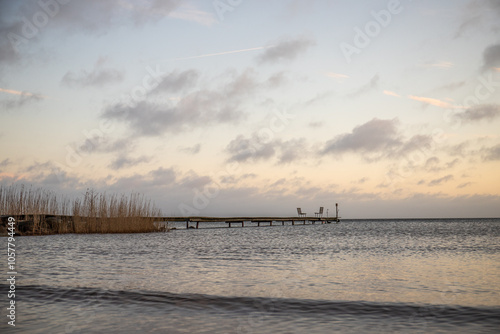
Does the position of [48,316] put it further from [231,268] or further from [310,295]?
[231,268]

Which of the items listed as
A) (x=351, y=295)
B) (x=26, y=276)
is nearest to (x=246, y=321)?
(x=351, y=295)

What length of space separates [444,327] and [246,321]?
3.20 metres

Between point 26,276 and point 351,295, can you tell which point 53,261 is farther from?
point 351,295

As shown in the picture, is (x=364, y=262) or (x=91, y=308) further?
(x=364, y=262)

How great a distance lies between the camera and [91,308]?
7.54 meters

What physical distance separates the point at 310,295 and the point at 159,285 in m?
3.81

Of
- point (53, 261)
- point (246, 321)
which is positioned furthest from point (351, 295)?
point (53, 261)

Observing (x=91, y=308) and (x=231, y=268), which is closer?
(x=91, y=308)

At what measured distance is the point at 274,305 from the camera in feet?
26.0

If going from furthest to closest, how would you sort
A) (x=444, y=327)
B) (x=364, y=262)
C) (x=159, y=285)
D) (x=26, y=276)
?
(x=364, y=262)
(x=26, y=276)
(x=159, y=285)
(x=444, y=327)

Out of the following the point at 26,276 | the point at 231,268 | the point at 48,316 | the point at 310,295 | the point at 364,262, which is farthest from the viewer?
the point at 364,262

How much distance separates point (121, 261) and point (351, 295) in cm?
937

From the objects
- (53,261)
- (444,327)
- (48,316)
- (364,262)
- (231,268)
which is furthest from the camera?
(364,262)

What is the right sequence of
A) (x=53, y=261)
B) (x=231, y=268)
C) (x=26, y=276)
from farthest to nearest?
1. (x=53, y=261)
2. (x=231, y=268)
3. (x=26, y=276)
